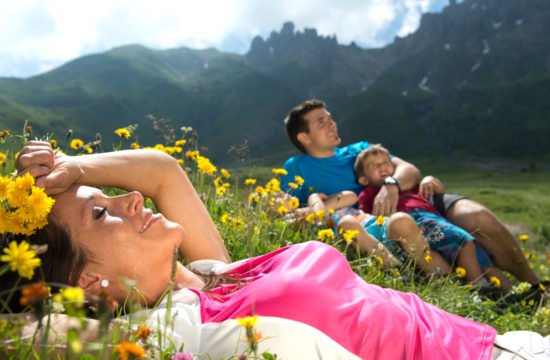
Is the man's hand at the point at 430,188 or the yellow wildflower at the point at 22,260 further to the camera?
the man's hand at the point at 430,188

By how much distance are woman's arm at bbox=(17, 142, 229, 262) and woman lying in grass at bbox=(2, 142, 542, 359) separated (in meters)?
0.26

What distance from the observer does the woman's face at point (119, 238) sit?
2309mm

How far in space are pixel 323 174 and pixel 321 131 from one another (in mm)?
653

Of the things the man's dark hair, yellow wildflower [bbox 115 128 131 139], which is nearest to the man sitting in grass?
the man's dark hair

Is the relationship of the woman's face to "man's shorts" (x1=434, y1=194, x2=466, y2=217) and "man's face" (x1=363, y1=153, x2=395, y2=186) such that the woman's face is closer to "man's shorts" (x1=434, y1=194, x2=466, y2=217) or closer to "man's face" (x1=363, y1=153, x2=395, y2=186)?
"man's face" (x1=363, y1=153, x2=395, y2=186)

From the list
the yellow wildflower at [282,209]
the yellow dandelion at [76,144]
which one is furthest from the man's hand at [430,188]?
the yellow dandelion at [76,144]

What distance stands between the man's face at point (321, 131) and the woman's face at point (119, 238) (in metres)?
4.60

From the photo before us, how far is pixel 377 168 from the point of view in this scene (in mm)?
6316

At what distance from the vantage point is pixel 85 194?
2.44 m

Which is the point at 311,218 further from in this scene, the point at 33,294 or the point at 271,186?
the point at 33,294

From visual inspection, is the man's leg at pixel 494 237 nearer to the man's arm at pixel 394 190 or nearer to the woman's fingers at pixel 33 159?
the man's arm at pixel 394 190

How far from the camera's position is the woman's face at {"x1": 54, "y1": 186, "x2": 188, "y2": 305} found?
2.31m

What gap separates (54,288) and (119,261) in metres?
0.38

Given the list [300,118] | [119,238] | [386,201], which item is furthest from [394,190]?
[119,238]
